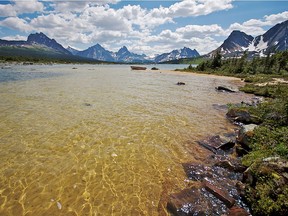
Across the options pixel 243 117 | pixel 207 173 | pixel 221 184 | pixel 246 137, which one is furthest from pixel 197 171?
pixel 243 117

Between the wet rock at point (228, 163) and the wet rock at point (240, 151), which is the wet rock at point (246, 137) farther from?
the wet rock at point (228, 163)

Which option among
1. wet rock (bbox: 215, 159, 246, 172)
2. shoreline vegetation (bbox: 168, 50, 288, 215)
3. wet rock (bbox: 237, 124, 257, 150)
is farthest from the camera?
wet rock (bbox: 237, 124, 257, 150)

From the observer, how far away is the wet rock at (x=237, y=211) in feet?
23.3

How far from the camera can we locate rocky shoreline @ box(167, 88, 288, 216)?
7405 mm

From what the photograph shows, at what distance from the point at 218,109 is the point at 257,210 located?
675 inches

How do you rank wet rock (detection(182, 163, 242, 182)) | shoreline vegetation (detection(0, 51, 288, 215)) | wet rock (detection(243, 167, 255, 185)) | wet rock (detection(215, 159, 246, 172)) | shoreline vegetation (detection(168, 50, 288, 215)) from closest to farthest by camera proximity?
shoreline vegetation (detection(168, 50, 288, 215)) < shoreline vegetation (detection(0, 51, 288, 215)) < wet rock (detection(243, 167, 255, 185)) < wet rock (detection(182, 163, 242, 182)) < wet rock (detection(215, 159, 246, 172))

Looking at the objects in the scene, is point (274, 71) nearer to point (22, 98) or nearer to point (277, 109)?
point (277, 109)

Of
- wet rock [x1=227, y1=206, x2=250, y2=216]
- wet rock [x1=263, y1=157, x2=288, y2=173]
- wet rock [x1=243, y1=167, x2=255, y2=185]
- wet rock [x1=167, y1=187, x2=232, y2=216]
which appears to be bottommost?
wet rock [x1=167, y1=187, x2=232, y2=216]

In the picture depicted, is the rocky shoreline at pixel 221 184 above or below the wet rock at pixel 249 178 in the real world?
below

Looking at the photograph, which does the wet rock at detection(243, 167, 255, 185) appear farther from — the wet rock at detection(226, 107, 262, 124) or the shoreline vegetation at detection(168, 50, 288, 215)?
the wet rock at detection(226, 107, 262, 124)

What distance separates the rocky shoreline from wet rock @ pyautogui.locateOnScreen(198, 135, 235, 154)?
0.26 metres

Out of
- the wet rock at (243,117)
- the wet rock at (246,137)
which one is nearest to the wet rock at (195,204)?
the wet rock at (246,137)

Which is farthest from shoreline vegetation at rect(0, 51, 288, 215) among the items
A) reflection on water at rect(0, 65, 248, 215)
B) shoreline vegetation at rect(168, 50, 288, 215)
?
reflection on water at rect(0, 65, 248, 215)

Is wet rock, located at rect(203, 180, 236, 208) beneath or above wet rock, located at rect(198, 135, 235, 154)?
above
